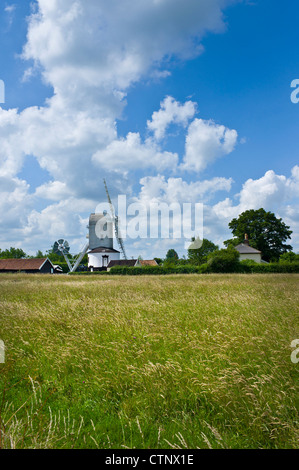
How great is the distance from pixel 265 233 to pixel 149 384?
6831 cm

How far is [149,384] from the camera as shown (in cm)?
361

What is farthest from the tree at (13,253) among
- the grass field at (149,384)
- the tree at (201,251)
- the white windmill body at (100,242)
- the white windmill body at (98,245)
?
the grass field at (149,384)

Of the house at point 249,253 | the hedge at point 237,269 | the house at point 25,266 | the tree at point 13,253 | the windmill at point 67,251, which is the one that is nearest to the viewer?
the hedge at point 237,269

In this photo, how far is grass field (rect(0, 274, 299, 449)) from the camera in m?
2.70

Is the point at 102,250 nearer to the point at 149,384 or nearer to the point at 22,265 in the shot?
the point at 22,265

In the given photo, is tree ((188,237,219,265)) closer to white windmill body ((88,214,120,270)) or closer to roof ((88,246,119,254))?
white windmill body ((88,214,120,270))

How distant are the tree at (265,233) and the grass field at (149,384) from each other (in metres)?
61.4

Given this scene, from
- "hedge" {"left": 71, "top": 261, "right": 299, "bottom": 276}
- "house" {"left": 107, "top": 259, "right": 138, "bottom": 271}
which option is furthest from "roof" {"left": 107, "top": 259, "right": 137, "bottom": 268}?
"hedge" {"left": 71, "top": 261, "right": 299, "bottom": 276}

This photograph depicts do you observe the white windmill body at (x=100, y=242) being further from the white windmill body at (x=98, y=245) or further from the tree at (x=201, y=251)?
the tree at (x=201, y=251)

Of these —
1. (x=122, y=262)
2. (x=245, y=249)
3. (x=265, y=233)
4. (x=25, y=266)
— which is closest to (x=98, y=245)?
(x=122, y=262)

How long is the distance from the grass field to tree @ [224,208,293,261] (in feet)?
201

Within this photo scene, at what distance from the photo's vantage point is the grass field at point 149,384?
2.70 m

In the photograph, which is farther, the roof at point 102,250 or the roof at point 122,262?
the roof at point 102,250
